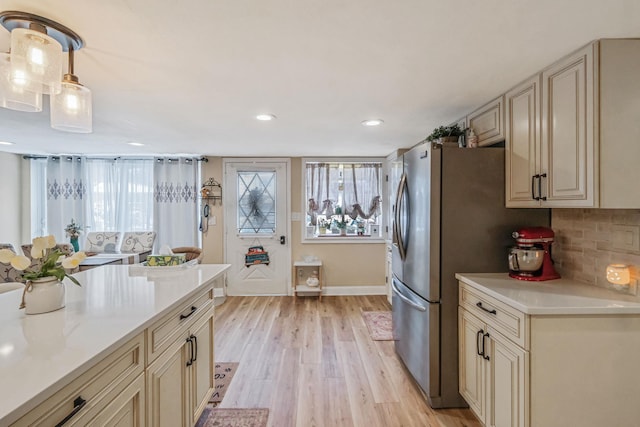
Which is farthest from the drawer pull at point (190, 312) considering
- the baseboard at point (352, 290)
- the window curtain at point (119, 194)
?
the window curtain at point (119, 194)

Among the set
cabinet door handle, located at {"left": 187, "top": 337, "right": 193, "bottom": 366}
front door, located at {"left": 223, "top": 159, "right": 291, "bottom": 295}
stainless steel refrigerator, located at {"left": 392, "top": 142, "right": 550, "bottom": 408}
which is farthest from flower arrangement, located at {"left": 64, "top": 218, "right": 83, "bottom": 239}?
stainless steel refrigerator, located at {"left": 392, "top": 142, "right": 550, "bottom": 408}

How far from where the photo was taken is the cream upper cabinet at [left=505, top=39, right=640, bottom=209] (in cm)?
139

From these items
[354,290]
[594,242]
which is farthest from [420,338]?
[354,290]

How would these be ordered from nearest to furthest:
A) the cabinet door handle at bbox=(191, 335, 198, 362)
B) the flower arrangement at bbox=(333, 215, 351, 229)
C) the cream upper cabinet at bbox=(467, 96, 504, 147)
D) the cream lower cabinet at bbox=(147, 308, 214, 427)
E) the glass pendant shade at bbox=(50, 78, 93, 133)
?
1. the cream lower cabinet at bbox=(147, 308, 214, 427)
2. the glass pendant shade at bbox=(50, 78, 93, 133)
3. the cabinet door handle at bbox=(191, 335, 198, 362)
4. the cream upper cabinet at bbox=(467, 96, 504, 147)
5. the flower arrangement at bbox=(333, 215, 351, 229)

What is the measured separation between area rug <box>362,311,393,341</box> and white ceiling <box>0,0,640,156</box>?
2.20m

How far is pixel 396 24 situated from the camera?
1263 mm

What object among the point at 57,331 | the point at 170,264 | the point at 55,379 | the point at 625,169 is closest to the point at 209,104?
the point at 170,264

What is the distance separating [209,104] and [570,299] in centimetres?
261

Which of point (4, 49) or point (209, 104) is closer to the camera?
point (4, 49)

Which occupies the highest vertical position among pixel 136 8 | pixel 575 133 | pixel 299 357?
pixel 136 8

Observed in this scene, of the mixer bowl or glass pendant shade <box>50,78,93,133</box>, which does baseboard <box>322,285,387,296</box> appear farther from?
glass pendant shade <box>50,78,93,133</box>

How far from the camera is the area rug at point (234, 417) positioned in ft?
6.03

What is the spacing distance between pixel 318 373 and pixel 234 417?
757 millimetres

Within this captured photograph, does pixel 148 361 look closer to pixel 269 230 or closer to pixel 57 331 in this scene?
pixel 57 331
